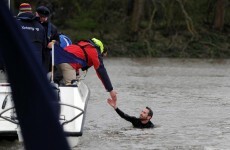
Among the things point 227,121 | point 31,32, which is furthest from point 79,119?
point 227,121

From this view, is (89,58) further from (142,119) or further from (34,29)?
(142,119)

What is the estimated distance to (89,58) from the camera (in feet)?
31.3

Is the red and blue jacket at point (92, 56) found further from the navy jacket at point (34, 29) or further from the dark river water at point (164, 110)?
the dark river water at point (164, 110)

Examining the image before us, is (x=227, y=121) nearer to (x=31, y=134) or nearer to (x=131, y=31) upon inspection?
(x=31, y=134)

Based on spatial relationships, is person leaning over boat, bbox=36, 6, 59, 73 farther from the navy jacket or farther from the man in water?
the man in water

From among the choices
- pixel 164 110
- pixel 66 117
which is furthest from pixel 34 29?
pixel 164 110

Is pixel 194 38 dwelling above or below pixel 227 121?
below

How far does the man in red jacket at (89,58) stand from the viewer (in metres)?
9.40

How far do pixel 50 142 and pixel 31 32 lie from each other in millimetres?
7748

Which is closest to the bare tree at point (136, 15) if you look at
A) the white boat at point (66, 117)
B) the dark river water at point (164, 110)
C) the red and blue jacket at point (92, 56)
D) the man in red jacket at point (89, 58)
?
the dark river water at point (164, 110)

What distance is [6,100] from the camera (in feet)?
26.6

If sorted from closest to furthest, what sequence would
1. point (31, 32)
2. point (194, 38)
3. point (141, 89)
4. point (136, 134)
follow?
point (31, 32)
point (136, 134)
point (141, 89)
point (194, 38)

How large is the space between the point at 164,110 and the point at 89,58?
3.44 metres

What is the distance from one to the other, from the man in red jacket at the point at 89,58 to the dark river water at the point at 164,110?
81 centimetres
